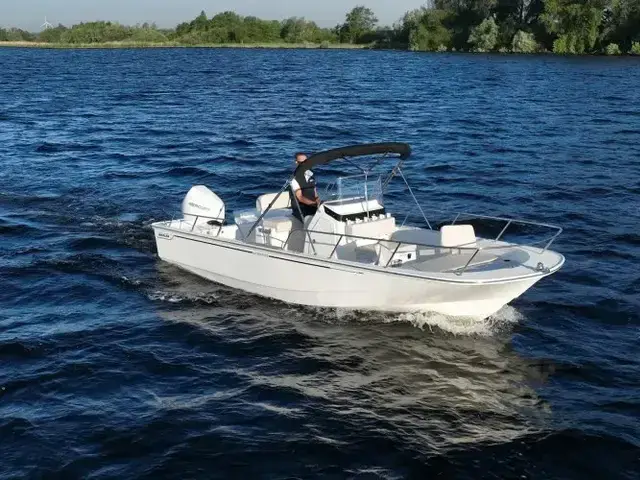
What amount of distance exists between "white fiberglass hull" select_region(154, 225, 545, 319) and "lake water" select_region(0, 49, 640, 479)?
287 millimetres

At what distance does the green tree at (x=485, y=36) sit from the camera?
10462 centimetres


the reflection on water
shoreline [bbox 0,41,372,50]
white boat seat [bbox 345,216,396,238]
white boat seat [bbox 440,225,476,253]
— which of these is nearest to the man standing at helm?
white boat seat [bbox 345,216,396,238]

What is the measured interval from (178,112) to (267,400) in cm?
3456

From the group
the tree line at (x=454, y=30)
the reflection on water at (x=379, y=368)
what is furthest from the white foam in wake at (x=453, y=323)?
the tree line at (x=454, y=30)

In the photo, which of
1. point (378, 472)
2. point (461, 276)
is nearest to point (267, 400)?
point (378, 472)

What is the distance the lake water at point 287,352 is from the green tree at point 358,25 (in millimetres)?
126480

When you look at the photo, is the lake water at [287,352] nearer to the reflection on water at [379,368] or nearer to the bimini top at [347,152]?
the reflection on water at [379,368]

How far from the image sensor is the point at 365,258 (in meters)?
13.4

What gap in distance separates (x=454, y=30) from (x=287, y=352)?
112 meters

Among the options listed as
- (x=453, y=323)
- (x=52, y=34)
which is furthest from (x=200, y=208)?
(x=52, y=34)

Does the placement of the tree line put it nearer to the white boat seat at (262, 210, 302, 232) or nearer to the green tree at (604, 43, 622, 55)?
the green tree at (604, 43, 622, 55)

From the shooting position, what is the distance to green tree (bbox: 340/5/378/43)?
14962 cm

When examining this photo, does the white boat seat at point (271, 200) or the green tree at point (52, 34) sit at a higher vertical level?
the green tree at point (52, 34)

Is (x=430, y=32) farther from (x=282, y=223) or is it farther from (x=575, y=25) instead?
(x=282, y=223)
